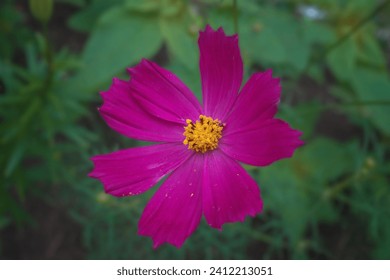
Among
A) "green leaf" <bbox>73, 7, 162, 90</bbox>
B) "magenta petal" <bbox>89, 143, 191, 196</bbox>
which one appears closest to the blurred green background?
"green leaf" <bbox>73, 7, 162, 90</bbox>

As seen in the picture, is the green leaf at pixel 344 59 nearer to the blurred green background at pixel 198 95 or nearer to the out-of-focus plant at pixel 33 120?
the blurred green background at pixel 198 95

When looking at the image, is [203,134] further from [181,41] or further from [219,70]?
[181,41]

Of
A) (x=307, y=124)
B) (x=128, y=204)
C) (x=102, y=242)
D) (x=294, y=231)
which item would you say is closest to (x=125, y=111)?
(x=128, y=204)

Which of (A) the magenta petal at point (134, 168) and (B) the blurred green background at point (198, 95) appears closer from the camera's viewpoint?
(A) the magenta petal at point (134, 168)

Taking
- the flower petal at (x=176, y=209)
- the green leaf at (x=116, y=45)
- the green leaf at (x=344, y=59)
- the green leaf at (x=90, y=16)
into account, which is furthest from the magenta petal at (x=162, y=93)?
the green leaf at (x=344, y=59)

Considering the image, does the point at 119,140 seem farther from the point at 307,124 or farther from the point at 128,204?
the point at 307,124

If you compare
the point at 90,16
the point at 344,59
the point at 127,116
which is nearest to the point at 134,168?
the point at 127,116
